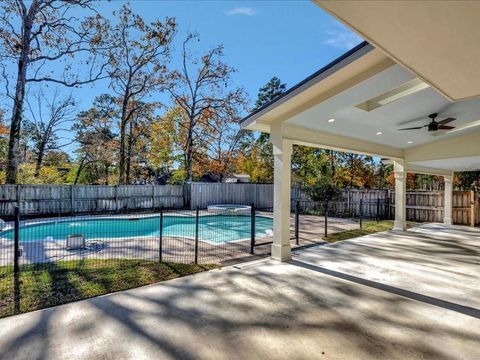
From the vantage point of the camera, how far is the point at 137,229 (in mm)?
10172

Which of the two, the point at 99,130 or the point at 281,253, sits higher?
the point at 99,130

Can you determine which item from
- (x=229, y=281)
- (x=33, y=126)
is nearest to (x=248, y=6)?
(x=229, y=281)

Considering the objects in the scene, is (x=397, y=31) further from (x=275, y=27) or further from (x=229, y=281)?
(x=275, y=27)

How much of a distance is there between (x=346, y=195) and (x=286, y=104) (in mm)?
11253

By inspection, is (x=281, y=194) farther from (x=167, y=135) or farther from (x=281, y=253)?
(x=167, y=135)

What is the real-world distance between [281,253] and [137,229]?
21.6 ft

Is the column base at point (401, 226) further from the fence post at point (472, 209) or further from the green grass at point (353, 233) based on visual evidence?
the fence post at point (472, 209)

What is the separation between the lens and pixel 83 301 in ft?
11.5

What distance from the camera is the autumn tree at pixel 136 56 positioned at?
15.3 meters

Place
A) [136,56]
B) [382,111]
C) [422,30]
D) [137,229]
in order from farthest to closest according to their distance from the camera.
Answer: [136,56] → [137,229] → [382,111] → [422,30]

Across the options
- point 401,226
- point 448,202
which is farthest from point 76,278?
point 448,202

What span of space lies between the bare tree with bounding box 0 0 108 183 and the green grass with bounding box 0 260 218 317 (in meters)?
10.0

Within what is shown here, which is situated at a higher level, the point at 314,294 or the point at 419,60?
the point at 419,60

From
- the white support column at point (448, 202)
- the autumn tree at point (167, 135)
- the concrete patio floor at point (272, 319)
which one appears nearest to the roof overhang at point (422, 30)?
the concrete patio floor at point (272, 319)
